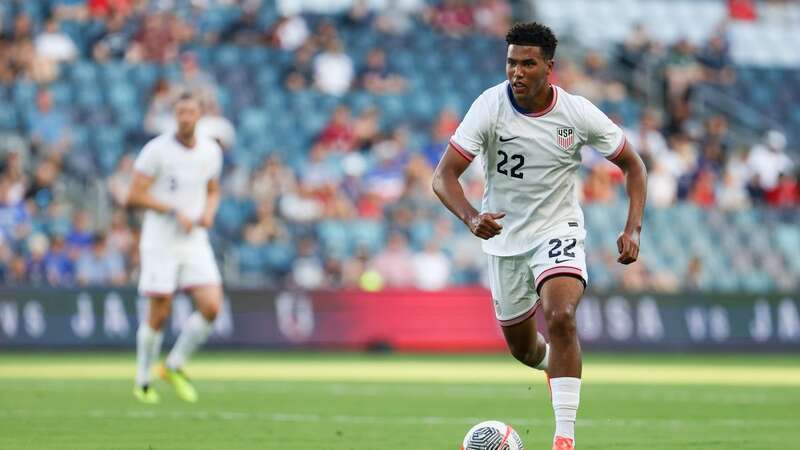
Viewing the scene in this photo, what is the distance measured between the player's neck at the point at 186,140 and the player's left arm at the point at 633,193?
574cm

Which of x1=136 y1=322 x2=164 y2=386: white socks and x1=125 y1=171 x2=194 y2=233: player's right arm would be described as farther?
x1=125 y1=171 x2=194 y2=233: player's right arm

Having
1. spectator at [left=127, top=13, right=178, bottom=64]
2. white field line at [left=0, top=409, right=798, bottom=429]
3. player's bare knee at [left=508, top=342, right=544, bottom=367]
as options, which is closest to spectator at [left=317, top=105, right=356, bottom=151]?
spectator at [left=127, top=13, right=178, bottom=64]

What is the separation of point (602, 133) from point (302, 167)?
51.8ft

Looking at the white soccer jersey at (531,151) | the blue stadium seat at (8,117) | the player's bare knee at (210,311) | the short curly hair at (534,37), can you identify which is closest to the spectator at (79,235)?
the blue stadium seat at (8,117)

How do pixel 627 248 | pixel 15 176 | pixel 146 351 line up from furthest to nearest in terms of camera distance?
1. pixel 15 176
2. pixel 146 351
3. pixel 627 248

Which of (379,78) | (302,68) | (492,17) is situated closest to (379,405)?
(302,68)

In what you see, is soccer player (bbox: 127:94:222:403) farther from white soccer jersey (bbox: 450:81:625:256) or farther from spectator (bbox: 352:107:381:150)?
spectator (bbox: 352:107:381:150)

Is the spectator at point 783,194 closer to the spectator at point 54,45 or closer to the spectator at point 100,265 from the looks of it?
the spectator at point 100,265

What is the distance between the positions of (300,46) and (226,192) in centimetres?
413

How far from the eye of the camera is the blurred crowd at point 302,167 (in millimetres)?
22797

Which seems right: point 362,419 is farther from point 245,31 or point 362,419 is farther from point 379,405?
point 245,31

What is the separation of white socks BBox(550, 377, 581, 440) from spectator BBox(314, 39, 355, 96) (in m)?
18.2

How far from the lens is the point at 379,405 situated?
13758mm

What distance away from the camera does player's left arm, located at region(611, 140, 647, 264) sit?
911 cm
